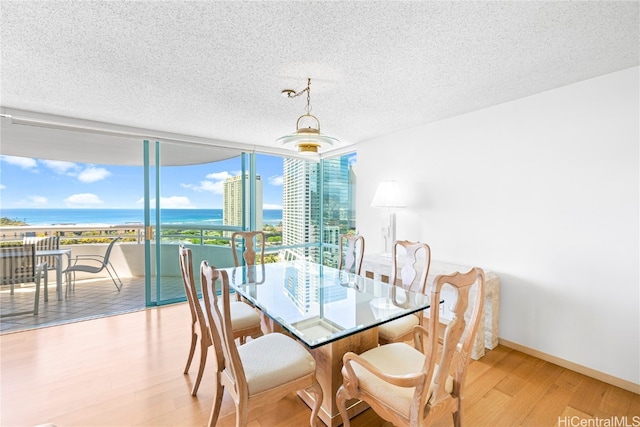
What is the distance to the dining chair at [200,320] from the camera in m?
1.82

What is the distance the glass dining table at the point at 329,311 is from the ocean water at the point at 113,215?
1859 mm

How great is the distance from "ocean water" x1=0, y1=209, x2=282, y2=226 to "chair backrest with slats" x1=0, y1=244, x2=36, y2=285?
1.23 m

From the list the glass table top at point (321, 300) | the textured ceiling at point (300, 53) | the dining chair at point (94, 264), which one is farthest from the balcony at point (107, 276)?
the textured ceiling at point (300, 53)

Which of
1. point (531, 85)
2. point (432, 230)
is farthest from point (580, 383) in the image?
point (531, 85)

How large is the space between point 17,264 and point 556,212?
5752 mm

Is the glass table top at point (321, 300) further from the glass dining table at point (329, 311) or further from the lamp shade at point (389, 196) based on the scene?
the lamp shade at point (389, 196)

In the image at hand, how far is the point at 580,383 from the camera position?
2.11 meters

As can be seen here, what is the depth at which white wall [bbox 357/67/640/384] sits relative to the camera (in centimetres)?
206

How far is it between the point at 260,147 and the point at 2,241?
3.70 m

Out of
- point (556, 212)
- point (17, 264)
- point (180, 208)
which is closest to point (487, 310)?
point (556, 212)

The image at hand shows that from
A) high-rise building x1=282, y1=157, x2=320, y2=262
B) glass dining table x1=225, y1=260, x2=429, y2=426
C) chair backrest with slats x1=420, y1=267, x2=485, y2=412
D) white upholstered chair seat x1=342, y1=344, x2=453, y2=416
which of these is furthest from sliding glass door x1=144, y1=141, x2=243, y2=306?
chair backrest with slats x1=420, y1=267, x2=485, y2=412

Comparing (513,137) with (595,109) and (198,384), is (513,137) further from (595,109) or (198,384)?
(198,384)

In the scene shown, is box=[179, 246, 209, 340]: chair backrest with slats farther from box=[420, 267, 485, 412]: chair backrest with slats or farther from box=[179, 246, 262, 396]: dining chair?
box=[420, 267, 485, 412]: chair backrest with slats

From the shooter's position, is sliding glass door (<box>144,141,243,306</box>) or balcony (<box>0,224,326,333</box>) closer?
balcony (<box>0,224,326,333</box>)
